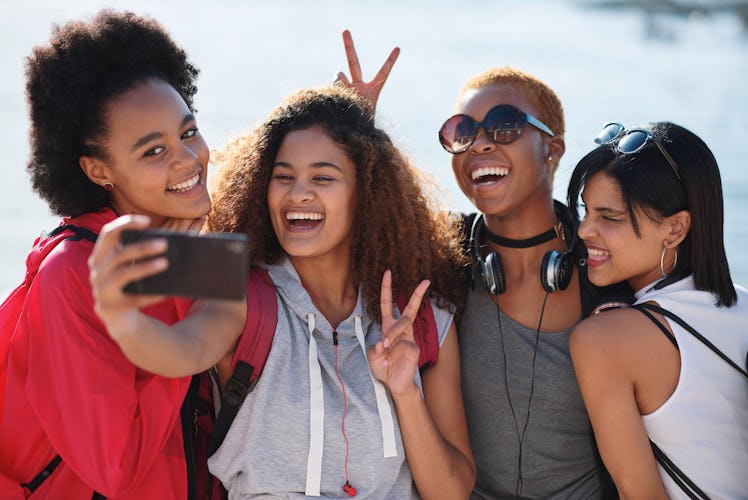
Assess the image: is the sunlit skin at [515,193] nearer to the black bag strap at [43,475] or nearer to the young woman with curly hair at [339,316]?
the young woman with curly hair at [339,316]

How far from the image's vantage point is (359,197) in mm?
3365

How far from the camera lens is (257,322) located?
2961 mm

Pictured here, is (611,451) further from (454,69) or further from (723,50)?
(723,50)

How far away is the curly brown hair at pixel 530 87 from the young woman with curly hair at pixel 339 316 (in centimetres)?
62

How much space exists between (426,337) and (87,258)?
46.6 inches

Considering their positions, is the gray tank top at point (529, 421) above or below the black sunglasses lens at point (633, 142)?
below

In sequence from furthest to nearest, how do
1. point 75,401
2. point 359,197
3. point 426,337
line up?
point 359,197, point 426,337, point 75,401

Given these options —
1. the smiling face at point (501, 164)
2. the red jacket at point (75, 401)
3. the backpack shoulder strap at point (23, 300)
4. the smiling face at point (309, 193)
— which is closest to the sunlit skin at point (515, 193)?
the smiling face at point (501, 164)

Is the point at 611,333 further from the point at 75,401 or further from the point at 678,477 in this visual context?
the point at 75,401

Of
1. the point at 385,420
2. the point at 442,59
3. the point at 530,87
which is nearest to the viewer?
the point at 385,420

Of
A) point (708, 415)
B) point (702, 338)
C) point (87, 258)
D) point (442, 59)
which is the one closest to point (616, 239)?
point (702, 338)

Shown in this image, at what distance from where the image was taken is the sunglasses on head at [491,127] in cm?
373

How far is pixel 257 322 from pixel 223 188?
70cm

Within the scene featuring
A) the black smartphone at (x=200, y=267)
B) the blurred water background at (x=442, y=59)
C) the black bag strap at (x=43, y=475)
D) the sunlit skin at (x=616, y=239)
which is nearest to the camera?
the black smartphone at (x=200, y=267)
